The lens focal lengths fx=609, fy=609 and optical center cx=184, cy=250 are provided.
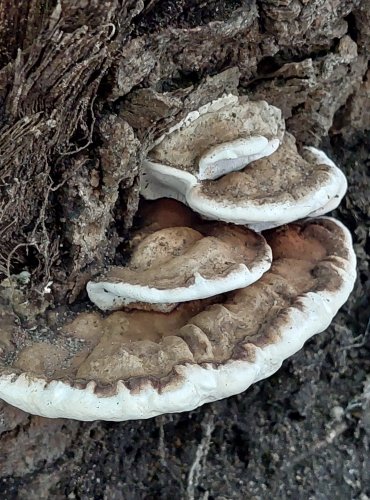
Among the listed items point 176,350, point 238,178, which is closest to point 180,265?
point 176,350

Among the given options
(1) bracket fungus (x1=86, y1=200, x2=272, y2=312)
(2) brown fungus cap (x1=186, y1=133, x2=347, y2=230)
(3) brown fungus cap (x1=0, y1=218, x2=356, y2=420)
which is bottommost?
(3) brown fungus cap (x1=0, y1=218, x2=356, y2=420)

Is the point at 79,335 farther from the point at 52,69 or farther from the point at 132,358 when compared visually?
the point at 52,69

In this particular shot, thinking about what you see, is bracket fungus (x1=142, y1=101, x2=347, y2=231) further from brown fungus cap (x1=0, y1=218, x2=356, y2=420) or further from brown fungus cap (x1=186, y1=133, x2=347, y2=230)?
brown fungus cap (x1=0, y1=218, x2=356, y2=420)

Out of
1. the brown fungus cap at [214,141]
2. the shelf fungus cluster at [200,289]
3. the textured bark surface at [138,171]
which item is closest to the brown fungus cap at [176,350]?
the shelf fungus cluster at [200,289]

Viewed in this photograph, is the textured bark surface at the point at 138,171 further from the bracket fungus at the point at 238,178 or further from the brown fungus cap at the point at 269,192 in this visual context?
the brown fungus cap at the point at 269,192

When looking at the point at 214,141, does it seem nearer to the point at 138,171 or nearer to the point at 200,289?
the point at 138,171

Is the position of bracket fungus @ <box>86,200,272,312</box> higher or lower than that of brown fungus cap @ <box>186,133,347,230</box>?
lower

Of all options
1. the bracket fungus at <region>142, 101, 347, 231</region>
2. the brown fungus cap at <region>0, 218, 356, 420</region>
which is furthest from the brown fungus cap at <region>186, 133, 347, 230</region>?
the brown fungus cap at <region>0, 218, 356, 420</region>
